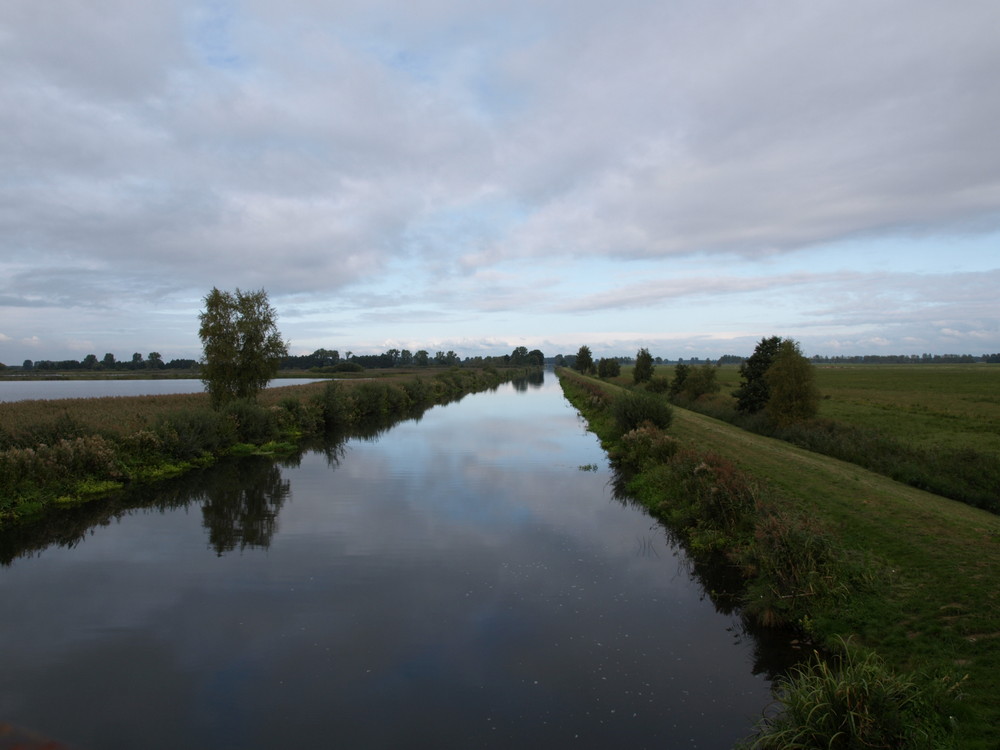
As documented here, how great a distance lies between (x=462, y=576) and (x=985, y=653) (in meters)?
6.83

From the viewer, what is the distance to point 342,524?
41.8 feet

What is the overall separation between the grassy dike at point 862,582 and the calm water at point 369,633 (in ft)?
3.12

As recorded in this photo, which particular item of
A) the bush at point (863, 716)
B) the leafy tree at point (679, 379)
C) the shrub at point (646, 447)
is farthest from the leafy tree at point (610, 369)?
the bush at point (863, 716)

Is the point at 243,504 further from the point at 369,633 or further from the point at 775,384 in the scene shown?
the point at 775,384

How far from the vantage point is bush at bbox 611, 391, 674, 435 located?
865 inches

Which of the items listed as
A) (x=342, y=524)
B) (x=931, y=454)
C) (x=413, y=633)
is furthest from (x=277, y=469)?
(x=931, y=454)

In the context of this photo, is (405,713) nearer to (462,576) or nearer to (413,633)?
(413,633)

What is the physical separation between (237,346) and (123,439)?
1078 cm

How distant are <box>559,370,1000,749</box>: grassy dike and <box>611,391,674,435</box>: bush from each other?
6.09 m

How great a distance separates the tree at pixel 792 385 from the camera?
80.3 feet

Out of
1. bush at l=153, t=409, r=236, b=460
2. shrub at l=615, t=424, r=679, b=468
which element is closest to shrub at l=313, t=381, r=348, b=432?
bush at l=153, t=409, r=236, b=460

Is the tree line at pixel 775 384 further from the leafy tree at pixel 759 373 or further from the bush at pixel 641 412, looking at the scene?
the bush at pixel 641 412

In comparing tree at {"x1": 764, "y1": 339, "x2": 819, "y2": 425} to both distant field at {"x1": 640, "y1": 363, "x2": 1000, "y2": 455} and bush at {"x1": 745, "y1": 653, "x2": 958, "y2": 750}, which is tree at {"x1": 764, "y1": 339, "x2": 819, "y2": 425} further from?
bush at {"x1": 745, "y1": 653, "x2": 958, "y2": 750}

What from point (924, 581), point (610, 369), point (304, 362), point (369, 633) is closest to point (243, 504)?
point (369, 633)
